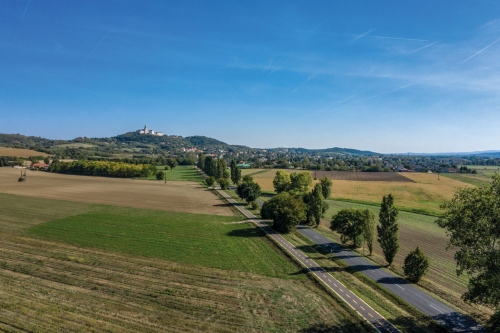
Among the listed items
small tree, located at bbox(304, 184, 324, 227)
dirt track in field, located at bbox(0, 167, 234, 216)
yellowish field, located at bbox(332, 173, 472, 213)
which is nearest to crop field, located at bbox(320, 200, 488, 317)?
small tree, located at bbox(304, 184, 324, 227)

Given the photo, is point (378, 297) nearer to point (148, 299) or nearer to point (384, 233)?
point (384, 233)

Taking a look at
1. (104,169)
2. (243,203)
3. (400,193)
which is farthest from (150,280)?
(104,169)

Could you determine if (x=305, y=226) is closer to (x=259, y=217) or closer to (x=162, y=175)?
(x=259, y=217)

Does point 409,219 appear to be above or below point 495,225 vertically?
below

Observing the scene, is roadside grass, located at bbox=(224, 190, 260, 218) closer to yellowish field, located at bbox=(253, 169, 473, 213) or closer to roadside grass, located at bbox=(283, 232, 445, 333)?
yellowish field, located at bbox=(253, 169, 473, 213)

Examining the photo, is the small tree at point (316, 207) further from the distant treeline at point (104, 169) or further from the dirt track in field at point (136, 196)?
the distant treeline at point (104, 169)

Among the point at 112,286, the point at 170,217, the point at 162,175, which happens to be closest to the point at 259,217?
the point at 170,217
